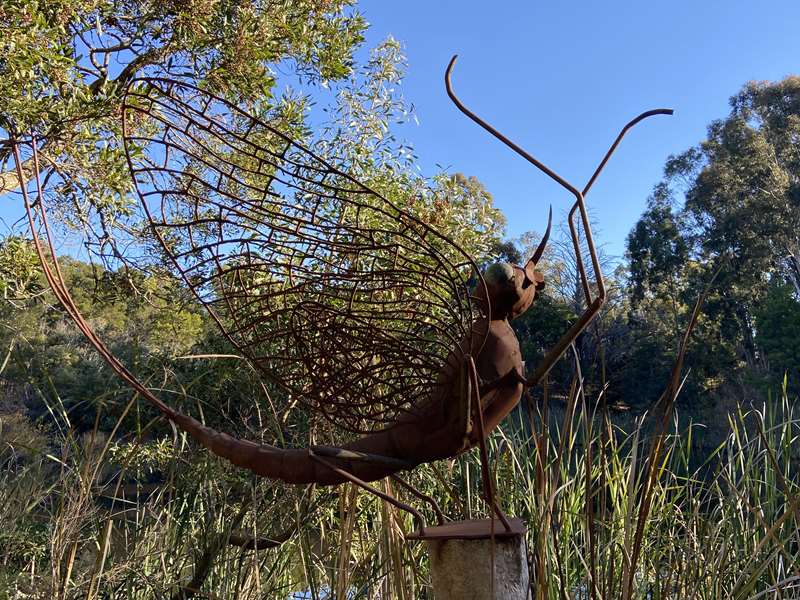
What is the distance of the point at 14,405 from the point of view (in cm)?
739

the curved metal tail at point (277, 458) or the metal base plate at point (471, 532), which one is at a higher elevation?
the curved metal tail at point (277, 458)

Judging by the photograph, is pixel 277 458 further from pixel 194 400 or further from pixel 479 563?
pixel 194 400

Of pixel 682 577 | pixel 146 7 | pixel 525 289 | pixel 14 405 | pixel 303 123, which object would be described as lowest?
pixel 682 577

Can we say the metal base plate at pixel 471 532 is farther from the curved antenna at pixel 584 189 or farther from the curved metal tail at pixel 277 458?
the curved antenna at pixel 584 189

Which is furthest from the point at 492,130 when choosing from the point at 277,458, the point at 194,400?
the point at 194,400

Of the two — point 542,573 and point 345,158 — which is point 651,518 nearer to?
point 542,573

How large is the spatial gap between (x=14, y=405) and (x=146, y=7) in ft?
20.9

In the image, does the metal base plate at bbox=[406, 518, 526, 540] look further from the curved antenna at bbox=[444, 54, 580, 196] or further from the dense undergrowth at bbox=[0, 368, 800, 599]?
the curved antenna at bbox=[444, 54, 580, 196]

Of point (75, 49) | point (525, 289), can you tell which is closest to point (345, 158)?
point (75, 49)

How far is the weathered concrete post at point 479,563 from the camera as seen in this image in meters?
0.76

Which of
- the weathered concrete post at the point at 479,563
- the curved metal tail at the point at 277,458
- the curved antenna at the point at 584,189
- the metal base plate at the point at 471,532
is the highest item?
the curved antenna at the point at 584,189

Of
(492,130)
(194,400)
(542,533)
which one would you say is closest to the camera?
(492,130)

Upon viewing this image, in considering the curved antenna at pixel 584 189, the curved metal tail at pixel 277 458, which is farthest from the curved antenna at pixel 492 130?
the curved metal tail at pixel 277 458

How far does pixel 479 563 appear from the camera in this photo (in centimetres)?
A: 77
